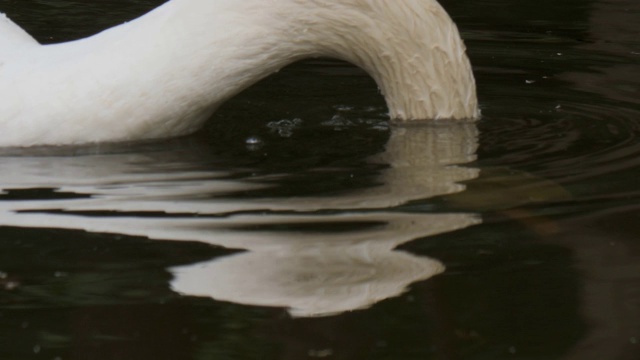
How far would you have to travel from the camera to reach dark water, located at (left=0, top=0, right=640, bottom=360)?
2512mm

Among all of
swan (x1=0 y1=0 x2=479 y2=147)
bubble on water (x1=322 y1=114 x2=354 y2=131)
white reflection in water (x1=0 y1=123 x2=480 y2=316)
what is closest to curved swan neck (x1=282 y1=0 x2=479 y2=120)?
swan (x1=0 y1=0 x2=479 y2=147)

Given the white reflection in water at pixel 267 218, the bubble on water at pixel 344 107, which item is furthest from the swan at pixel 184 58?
the bubble on water at pixel 344 107

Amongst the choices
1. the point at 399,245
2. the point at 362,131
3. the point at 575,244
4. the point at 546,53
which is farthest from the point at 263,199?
the point at 546,53

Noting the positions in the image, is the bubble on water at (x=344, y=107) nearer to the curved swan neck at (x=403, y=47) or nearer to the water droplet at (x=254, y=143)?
the curved swan neck at (x=403, y=47)

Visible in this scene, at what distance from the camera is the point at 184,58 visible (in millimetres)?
4176

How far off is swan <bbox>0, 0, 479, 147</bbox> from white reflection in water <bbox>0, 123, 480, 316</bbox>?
0.16 metres

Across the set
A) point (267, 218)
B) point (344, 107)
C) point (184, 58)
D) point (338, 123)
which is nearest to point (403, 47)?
point (338, 123)

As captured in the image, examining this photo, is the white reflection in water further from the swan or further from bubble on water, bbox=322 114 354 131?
bubble on water, bbox=322 114 354 131

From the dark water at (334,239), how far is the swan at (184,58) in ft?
0.29

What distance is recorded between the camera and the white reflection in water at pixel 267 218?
276 centimetres

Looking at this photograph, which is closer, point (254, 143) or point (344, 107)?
point (254, 143)

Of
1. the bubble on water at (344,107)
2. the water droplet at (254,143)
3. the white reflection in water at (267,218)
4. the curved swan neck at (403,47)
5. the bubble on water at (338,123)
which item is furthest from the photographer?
the bubble on water at (344,107)

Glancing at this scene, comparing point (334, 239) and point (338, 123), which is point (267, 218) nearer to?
point (334, 239)

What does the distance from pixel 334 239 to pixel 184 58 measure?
1.31 m
